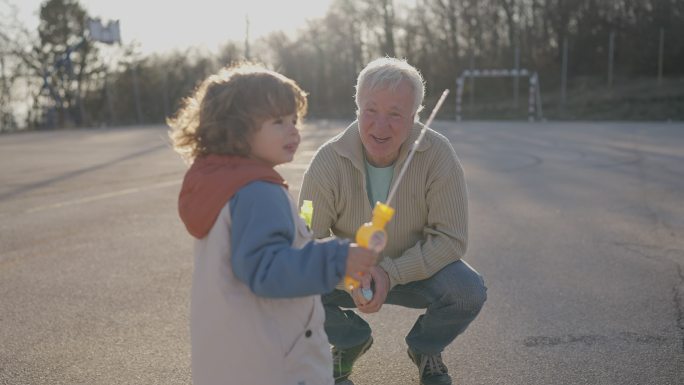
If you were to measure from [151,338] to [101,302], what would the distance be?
774 millimetres

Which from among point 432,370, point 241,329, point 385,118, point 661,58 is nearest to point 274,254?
point 241,329

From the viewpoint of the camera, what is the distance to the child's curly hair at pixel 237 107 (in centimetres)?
189

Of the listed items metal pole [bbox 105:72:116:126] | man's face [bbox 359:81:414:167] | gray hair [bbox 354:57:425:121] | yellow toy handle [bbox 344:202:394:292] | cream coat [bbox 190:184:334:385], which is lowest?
metal pole [bbox 105:72:116:126]

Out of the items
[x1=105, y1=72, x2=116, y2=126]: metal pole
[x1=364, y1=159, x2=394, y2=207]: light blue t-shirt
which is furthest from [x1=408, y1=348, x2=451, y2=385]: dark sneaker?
[x1=105, y1=72, x2=116, y2=126]: metal pole

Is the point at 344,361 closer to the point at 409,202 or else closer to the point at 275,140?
the point at 409,202

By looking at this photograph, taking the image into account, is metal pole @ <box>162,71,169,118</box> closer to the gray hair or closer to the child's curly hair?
the gray hair

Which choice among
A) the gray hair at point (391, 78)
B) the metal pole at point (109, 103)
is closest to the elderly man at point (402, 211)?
the gray hair at point (391, 78)

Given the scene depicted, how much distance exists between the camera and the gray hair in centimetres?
284

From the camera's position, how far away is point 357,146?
3012 mm

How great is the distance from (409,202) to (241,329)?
1260 mm

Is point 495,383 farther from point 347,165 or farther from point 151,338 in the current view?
point 151,338

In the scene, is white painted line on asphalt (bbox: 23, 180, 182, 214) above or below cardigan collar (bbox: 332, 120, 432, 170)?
below

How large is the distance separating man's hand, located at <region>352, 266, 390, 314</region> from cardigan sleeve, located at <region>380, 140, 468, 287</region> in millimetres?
69

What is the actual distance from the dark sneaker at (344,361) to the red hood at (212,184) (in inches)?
50.8
